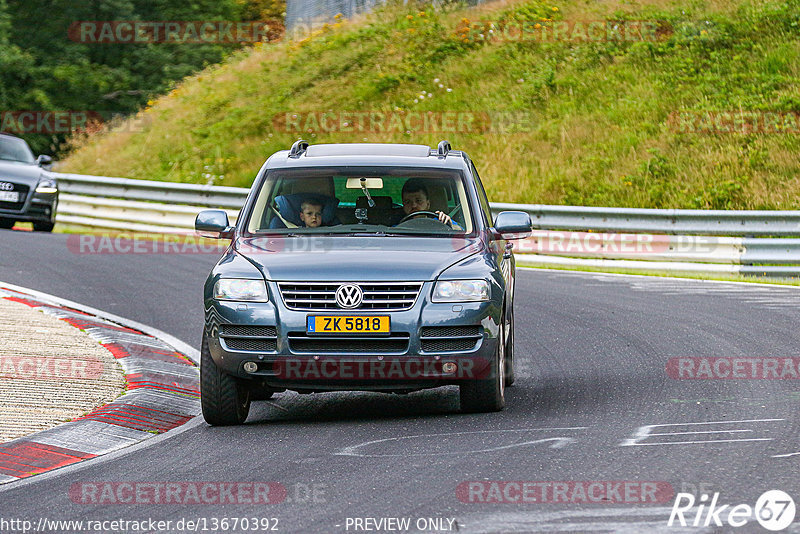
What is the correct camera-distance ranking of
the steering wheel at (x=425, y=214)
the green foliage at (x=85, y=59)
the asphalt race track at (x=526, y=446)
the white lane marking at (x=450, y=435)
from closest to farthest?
the asphalt race track at (x=526, y=446) < the white lane marking at (x=450, y=435) < the steering wheel at (x=425, y=214) < the green foliage at (x=85, y=59)

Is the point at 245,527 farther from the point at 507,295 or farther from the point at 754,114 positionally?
the point at 754,114

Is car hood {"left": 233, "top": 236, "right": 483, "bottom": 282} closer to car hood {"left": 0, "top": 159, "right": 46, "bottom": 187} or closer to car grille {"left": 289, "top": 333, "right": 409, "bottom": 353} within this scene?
car grille {"left": 289, "top": 333, "right": 409, "bottom": 353}

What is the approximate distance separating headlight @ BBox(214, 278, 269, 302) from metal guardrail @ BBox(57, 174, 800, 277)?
11412 millimetres

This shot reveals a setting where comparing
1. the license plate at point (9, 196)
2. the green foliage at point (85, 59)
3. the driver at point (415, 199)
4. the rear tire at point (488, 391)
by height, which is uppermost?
the green foliage at point (85, 59)

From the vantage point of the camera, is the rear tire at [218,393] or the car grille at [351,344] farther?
the rear tire at [218,393]

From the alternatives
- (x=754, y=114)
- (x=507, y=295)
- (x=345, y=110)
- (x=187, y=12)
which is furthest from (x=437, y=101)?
(x=187, y=12)

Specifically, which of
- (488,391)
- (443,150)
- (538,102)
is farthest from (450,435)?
(538,102)

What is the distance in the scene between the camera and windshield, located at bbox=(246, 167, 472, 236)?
8992 millimetres

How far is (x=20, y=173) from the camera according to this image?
2266 cm

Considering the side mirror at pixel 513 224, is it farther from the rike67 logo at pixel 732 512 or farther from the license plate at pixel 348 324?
the rike67 logo at pixel 732 512

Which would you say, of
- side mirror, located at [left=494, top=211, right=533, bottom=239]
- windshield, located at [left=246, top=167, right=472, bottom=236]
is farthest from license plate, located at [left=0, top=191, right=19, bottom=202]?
side mirror, located at [left=494, top=211, right=533, bottom=239]

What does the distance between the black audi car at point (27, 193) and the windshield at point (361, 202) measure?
14.4 m

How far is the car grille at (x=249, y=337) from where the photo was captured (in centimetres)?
791

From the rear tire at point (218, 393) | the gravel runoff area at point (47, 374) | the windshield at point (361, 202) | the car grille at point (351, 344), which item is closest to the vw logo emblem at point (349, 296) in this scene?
the car grille at point (351, 344)
